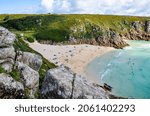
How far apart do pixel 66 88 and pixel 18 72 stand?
18.4 feet

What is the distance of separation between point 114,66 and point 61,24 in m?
57.7

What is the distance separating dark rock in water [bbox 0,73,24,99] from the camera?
78.2 feet

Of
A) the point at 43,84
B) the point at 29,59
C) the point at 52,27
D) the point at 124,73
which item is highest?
the point at 52,27

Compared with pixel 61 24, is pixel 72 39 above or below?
below

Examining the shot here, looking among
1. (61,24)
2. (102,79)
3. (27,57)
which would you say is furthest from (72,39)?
(27,57)

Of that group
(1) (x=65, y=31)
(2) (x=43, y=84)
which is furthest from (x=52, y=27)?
(2) (x=43, y=84)

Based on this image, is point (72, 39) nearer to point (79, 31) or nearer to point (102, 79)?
point (79, 31)

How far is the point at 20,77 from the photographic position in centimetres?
2689

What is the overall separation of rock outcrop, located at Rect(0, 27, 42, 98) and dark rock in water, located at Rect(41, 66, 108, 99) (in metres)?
2.03

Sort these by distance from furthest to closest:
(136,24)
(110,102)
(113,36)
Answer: (136,24) < (113,36) < (110,102)

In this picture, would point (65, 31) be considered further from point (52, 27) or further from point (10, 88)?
point (10, 88)

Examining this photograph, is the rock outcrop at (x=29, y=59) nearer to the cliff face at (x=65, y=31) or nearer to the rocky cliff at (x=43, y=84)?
the rocky cliff at (x=43, y=84)

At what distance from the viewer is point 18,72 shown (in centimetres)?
2731

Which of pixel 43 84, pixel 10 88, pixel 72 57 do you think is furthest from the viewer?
pixel 72 57
